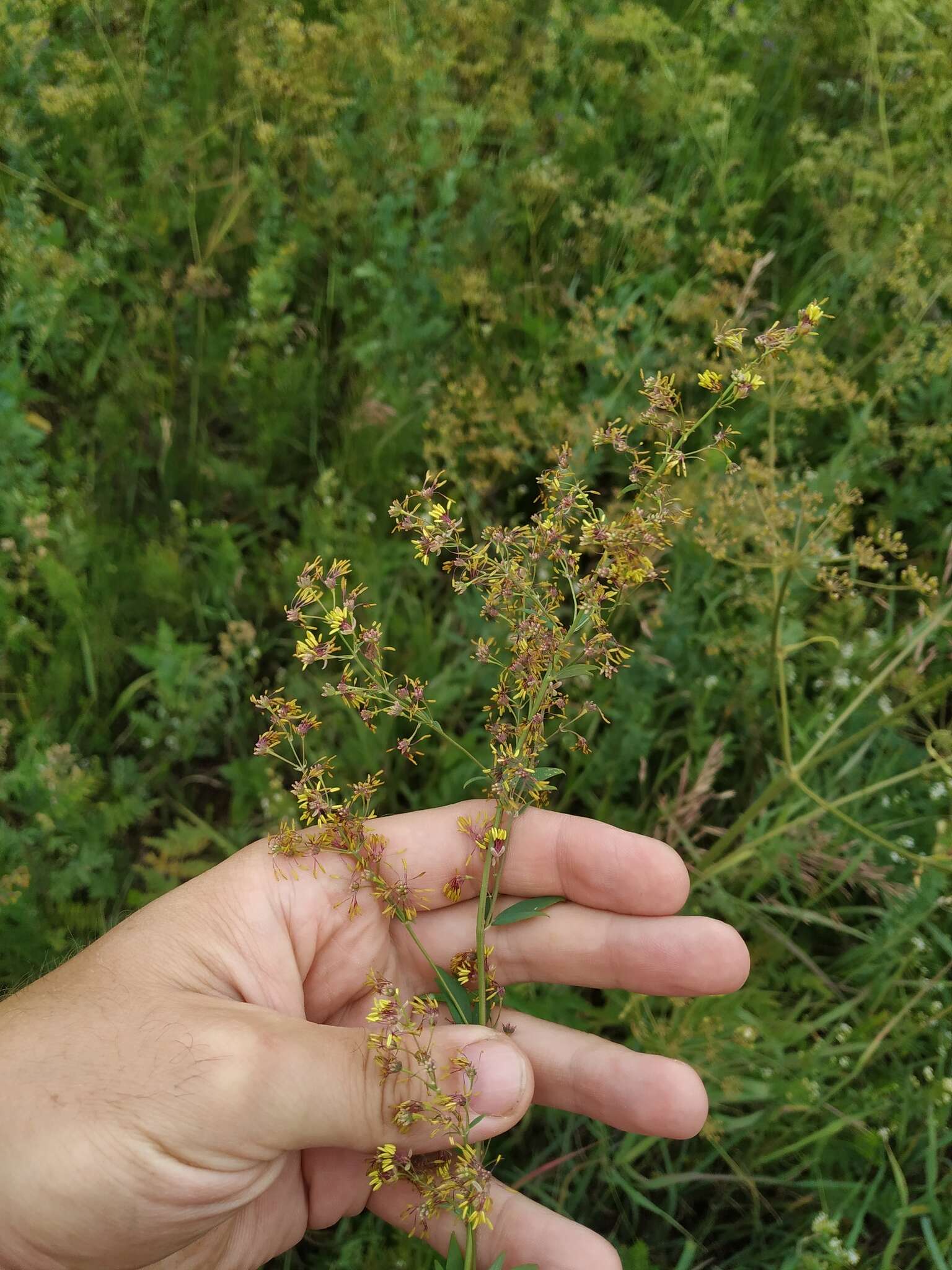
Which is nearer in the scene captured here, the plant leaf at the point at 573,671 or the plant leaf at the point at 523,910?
the plant leaf at the point at 573,671

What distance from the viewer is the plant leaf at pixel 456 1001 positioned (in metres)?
1.96

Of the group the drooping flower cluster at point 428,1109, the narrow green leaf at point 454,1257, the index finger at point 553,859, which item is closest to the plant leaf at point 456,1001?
the drooping flower cluster at point 428,1109

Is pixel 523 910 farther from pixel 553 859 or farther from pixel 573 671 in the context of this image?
pixel 573 671

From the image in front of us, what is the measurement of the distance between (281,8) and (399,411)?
2106 mm

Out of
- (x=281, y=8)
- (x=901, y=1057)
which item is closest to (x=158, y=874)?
(x=901, y=1057)

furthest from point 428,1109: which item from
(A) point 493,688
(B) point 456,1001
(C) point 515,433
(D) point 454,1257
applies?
(C) point 515,433

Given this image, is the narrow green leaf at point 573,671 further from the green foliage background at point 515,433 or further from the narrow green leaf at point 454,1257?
the narrow green leaf at point 454,1257

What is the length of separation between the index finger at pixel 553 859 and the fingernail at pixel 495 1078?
1.26 feet

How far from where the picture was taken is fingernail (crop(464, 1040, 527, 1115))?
70.9 inches

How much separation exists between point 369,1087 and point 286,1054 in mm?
177

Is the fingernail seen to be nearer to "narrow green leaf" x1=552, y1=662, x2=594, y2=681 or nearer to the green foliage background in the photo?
the green foliage background

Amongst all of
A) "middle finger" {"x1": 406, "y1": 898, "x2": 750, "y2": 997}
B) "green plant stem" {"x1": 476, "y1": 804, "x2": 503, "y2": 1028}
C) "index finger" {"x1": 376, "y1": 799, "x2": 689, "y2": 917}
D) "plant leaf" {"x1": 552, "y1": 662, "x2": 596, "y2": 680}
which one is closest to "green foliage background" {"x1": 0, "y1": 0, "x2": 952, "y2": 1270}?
"middle finger" {"x1": 406, "y1": 898, "x2": 750, "y2": 997}

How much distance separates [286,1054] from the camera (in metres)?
1.83

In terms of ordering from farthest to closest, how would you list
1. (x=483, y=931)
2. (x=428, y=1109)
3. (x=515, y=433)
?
(x=515, y=433) → (x=483, y=931) → (x=428, y=1109)
